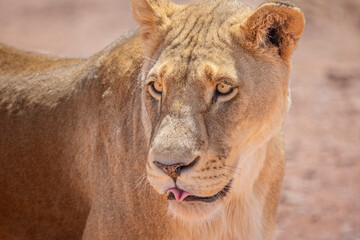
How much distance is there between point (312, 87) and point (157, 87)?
7.29 m

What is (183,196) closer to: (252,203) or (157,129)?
(157,129)

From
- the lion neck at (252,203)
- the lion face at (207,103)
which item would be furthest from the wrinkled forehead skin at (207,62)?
the lion neck at (252,203)

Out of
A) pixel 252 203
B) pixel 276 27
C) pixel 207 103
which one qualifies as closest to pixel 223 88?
pixel 207 103

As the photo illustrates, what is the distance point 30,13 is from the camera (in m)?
14.7

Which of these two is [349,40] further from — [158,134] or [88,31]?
[158,134]

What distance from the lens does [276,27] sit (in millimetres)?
3236

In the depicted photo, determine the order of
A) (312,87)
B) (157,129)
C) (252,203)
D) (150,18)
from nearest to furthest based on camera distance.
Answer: (157,129) < (150,18) < (252,203) < (312,87)

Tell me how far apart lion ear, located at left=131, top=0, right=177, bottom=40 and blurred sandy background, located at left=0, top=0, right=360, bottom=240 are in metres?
1.31

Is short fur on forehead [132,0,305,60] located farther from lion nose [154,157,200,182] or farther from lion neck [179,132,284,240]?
lion nose [154,157,200,182]

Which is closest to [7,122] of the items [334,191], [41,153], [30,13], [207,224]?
[41,153]

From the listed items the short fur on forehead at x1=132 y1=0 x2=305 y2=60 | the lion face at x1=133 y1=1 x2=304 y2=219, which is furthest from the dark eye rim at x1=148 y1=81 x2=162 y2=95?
the short fur on forehead at x1=132 y1=0 x2=305 y2=60

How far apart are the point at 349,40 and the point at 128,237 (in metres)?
10.1

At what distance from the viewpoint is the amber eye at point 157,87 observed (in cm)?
320

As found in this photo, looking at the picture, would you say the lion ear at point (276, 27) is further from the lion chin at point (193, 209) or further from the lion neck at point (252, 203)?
the lion chin at point (193, 209)
